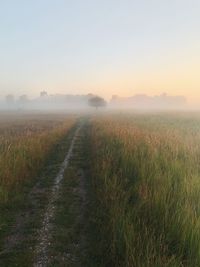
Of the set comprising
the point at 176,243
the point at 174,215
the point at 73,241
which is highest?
the point at 174,215

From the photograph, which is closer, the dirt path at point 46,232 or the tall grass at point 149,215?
the tall grass at point 149,215

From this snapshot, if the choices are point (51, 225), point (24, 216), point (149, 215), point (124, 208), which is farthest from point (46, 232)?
point (149, 215)

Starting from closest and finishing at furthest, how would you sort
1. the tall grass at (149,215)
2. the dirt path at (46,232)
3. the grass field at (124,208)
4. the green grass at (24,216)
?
the tall grass at (149,215), the grass field at (124,208), the dirt path at (46,232), the green grass at (24,216)

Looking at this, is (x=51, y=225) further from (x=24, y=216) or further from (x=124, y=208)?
(x=124, y=208)

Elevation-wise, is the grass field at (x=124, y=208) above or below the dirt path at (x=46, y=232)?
above

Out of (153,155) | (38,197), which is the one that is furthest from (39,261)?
(153,155)

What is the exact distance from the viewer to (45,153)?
46.6 feet

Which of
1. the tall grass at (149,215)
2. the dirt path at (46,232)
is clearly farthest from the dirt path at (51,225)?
the tall grass at (149,215)

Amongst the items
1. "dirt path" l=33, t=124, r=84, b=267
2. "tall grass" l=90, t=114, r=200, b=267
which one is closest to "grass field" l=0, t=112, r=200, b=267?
"tall grass" l=90, t=114, r=200, b=267

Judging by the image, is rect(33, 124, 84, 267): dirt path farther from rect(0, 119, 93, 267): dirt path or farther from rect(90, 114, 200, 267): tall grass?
rect(90, 114, 200, 267): tall grass

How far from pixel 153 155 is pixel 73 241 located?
5584 millimetres

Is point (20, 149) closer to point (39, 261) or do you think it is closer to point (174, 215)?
point (39, 261)

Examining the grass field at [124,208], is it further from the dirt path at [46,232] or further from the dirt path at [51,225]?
the dirt path at [46,232]

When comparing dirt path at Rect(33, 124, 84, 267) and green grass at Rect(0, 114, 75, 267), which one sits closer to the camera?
dirt path at Rect(33, 124, 84, 267)
